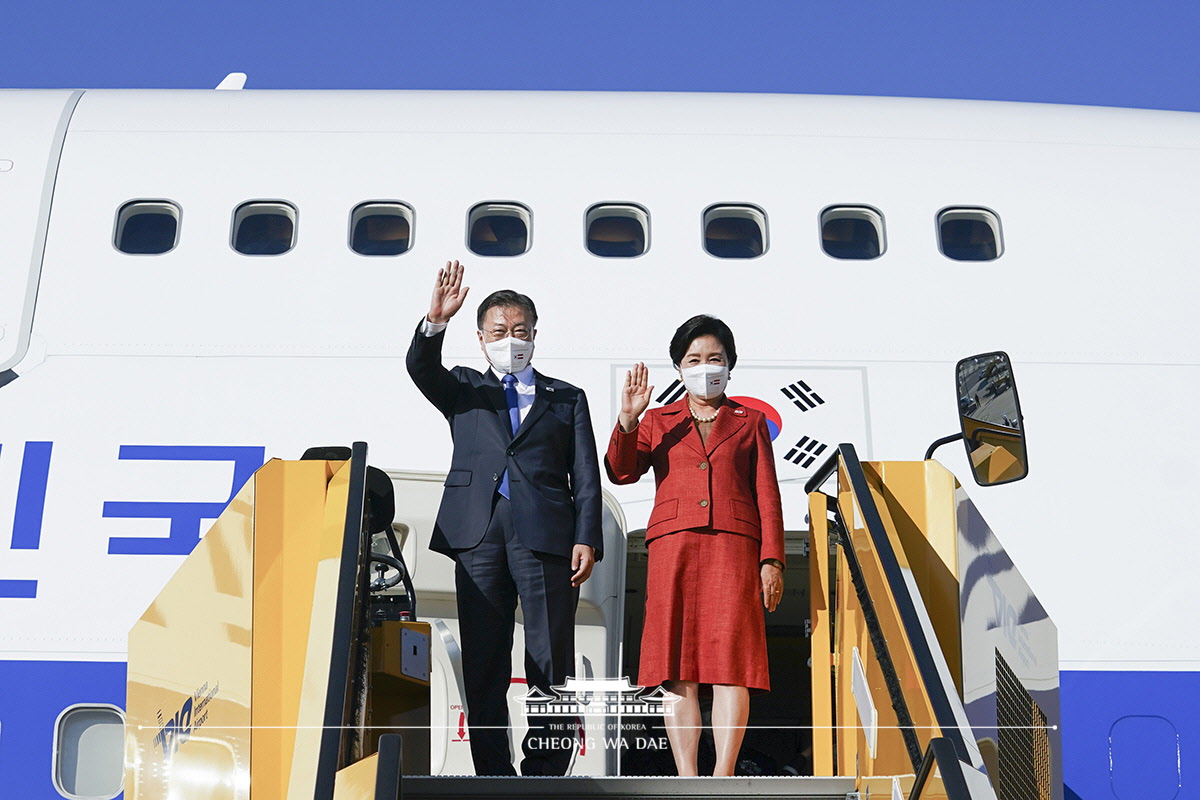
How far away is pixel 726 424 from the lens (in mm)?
4734

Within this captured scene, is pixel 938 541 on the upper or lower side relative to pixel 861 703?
upper

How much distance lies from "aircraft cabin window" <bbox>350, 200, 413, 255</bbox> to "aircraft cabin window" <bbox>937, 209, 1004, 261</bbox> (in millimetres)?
2486

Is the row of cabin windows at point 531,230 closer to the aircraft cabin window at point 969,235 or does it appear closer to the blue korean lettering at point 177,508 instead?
the aircraft cabin window at point 969,235

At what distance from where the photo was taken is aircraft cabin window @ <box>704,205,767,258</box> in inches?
247

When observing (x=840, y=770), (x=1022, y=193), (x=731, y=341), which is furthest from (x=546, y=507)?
(x=1022, y=193)

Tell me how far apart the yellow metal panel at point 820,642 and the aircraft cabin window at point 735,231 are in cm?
187

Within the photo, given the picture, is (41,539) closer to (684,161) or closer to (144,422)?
(144,422)

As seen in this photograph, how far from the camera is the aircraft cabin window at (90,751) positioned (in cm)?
527

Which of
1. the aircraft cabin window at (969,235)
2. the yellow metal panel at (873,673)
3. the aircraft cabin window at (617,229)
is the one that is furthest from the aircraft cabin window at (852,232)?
the yellow metal panel at (873,673)

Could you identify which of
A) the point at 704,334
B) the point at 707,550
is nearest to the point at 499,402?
the point at 704,334

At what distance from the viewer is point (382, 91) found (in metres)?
6.99

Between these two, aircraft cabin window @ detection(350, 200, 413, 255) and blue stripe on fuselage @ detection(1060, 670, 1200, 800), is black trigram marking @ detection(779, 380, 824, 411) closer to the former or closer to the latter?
blue stripe on fuselage @ detection(1060, 670, 1200, 800)

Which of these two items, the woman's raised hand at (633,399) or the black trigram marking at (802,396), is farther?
the black trigram marking at (802,396)

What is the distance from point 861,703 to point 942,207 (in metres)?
3.07
